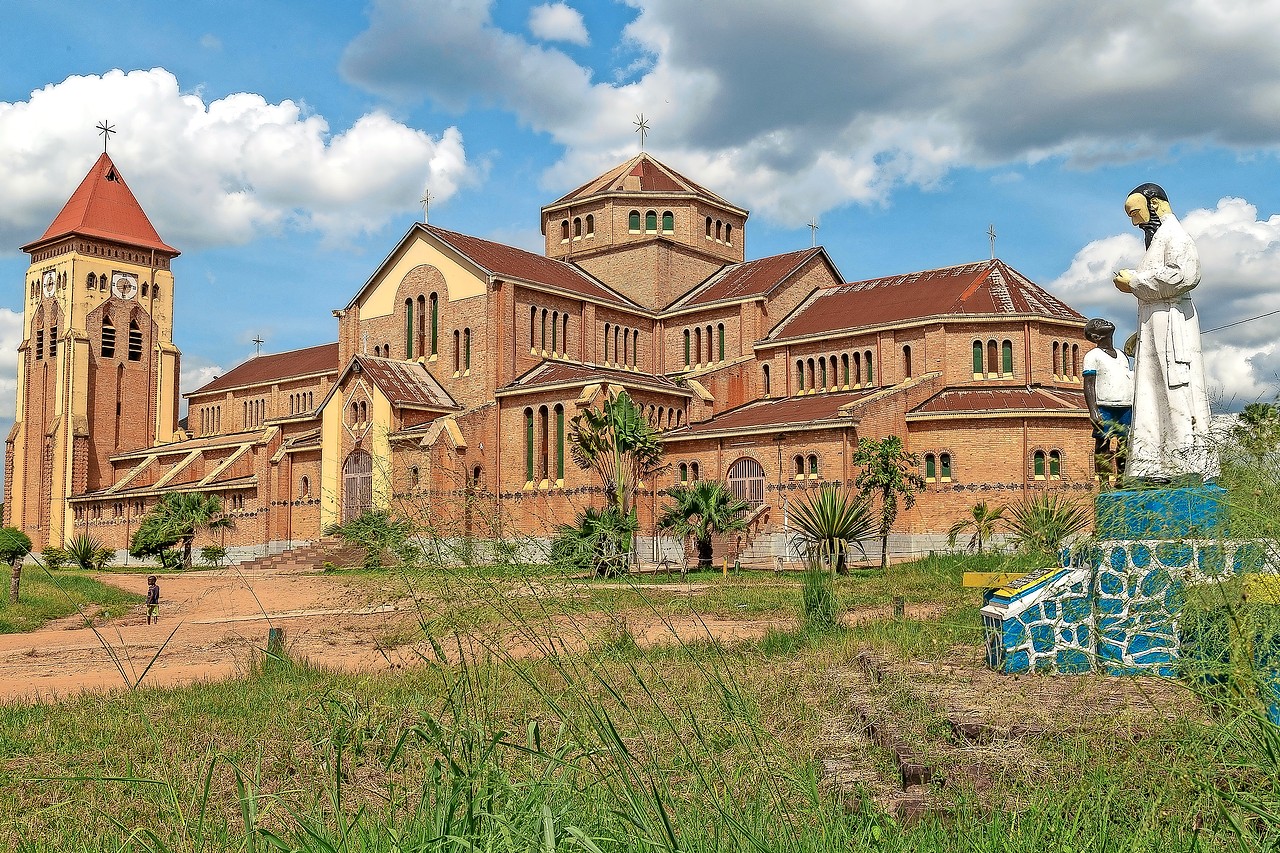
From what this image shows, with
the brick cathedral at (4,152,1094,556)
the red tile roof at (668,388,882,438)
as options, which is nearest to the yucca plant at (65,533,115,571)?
the brick cathedral at (4,152,1094,556)

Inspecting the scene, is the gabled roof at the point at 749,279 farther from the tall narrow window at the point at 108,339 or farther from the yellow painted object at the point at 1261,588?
the yellow painted object at the point at 1261,588

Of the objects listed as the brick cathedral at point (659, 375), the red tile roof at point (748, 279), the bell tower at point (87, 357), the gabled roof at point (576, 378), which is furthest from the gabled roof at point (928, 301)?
the bell tower at point (87, 357)

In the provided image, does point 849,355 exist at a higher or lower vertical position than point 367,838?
higher

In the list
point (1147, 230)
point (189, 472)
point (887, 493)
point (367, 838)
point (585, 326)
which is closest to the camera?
point (367, 838)

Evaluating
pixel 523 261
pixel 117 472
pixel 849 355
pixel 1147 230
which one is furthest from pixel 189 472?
pixel 1147 230

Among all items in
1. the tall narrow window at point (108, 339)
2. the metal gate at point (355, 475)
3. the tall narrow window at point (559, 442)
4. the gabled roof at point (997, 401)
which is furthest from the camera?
the tall narrow window at point (108, 339)

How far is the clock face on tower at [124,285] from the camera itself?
2517 inches

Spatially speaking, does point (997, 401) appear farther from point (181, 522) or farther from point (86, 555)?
point (86, 555)

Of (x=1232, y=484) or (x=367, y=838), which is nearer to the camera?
(x=367, y=838)

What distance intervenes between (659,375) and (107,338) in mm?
37450

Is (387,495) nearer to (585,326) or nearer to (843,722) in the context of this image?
(843,722)

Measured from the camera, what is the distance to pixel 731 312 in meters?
44.6

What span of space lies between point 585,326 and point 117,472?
34453 mm

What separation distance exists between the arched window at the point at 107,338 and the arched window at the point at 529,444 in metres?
36.6
